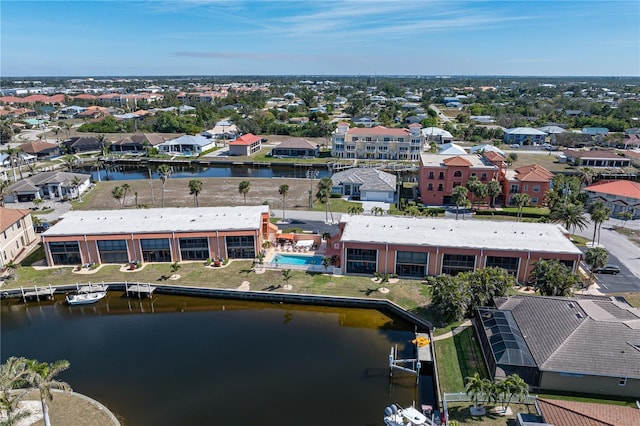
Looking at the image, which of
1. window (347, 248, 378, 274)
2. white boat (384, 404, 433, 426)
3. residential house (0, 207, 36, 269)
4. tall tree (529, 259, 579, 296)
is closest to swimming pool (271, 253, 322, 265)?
window (347, 248, 378, 274)

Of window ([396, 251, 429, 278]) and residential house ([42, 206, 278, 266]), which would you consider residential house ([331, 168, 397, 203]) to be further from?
window ([396, 251, 429, 278])

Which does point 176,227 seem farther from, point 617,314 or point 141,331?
point 617,314

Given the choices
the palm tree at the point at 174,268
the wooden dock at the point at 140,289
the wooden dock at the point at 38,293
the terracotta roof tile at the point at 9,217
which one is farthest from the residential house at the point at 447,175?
the terracotta roof tile at the point at 9,217

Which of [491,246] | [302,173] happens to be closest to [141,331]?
[491,246]

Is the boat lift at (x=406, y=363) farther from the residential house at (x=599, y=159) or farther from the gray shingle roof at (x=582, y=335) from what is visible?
the residential house at (x=599, y=159)

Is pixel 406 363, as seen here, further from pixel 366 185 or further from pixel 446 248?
→ pixel 366 185

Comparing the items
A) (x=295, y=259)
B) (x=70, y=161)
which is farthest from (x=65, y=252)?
(x=70, y=161)
